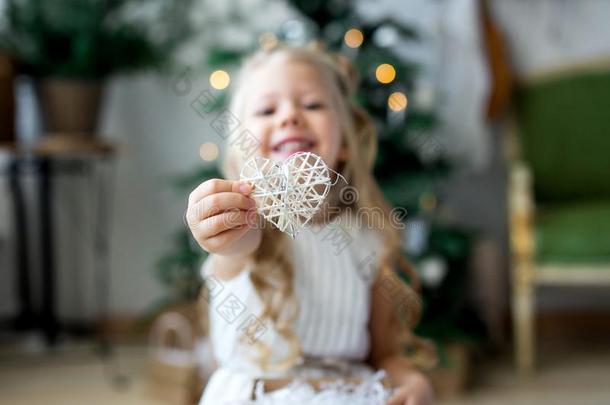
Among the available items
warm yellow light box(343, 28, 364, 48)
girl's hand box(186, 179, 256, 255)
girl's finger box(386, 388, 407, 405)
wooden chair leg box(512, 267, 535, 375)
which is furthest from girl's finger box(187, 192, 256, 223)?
wooden chair leg box(512, 267, 535, 375)

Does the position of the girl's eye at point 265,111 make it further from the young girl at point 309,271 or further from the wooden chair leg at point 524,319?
the wooden chair leg at point 524,319

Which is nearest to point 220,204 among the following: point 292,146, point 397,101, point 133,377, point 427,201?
point 292,146

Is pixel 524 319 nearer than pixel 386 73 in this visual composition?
No

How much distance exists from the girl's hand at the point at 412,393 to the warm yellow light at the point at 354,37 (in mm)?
1144

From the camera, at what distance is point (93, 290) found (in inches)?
95.3

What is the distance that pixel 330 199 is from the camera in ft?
2.81

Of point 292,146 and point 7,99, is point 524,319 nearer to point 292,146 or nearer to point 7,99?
point 292,146

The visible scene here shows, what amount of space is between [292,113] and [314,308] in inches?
11.1

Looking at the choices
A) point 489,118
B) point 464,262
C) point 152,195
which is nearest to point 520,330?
point 464,262

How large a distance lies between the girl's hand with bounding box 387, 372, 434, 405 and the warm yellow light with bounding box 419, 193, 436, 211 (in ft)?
3.57

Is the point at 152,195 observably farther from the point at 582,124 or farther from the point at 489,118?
the point at 582,124

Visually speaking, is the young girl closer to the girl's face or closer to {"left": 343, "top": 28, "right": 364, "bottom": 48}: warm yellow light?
the girl's face

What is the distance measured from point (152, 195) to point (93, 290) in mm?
419

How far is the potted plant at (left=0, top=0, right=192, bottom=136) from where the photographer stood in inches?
75.0
